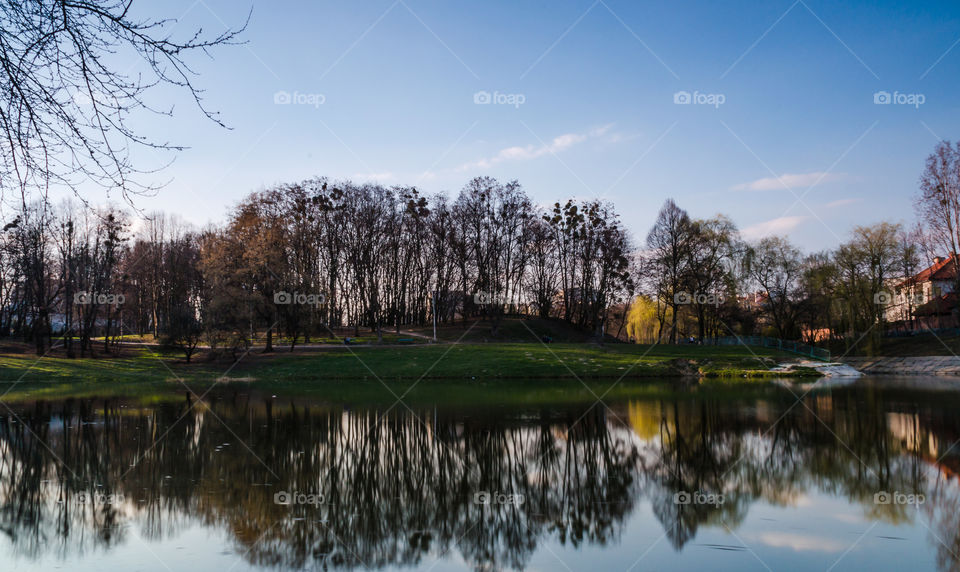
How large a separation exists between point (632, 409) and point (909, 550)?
587 inches

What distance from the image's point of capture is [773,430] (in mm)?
17188

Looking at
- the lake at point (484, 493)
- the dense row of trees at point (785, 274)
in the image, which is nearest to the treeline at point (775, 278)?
the dense row of trees at point (785, 274)

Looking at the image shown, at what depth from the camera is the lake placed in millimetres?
7898

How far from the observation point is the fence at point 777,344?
163 ft

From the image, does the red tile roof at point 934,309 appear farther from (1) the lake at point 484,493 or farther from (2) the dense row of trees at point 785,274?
(1) the lake at point 484,493

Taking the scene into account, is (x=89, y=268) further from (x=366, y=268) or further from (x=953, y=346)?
(x=953, y=346)

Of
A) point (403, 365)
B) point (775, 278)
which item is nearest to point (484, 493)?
point (403, 365)

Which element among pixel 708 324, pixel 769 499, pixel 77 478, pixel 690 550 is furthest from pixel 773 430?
pixel 708 324

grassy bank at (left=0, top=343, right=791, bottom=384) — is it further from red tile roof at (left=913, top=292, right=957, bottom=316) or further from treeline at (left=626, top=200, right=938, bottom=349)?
red tile roof at (left=913, top=292, right=957, bottom=316)

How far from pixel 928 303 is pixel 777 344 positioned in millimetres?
20452

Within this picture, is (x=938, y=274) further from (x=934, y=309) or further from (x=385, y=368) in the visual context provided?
(x=385, y=368)

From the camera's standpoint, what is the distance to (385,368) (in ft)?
136

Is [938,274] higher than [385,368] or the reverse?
higher

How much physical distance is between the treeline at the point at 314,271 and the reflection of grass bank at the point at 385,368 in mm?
2585
